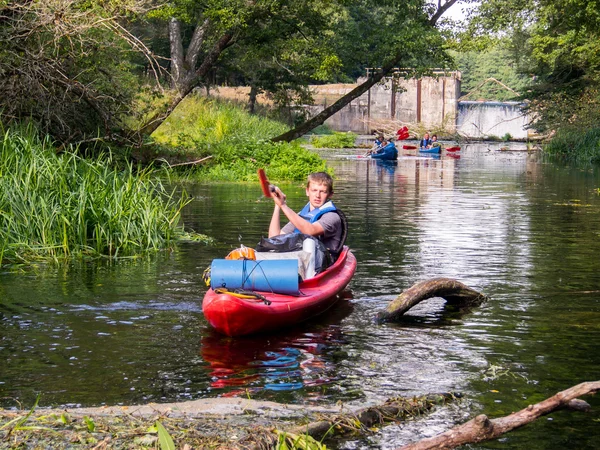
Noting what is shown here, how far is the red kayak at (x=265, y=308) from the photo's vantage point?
730 centimetres

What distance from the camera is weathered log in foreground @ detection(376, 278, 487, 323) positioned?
8.20 metres

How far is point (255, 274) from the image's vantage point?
762 cm

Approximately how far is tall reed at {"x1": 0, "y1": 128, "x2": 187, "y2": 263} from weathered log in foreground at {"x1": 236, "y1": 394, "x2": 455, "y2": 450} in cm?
644

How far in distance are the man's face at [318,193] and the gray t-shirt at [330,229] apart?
0.18m

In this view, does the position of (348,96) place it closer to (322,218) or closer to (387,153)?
(387,153)

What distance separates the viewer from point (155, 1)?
26594 millimetres

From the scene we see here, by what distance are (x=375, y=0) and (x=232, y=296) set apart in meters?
21.5

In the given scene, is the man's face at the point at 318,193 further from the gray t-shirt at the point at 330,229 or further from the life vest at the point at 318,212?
the gray t-shirt at the point at 330,229

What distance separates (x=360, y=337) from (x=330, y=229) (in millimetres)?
1520

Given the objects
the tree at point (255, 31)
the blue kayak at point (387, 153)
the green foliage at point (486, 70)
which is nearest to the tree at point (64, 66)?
the tree at point (255, 31)

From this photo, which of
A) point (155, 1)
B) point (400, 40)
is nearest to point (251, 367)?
point (400, 40)

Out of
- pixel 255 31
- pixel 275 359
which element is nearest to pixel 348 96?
pixel 255 31

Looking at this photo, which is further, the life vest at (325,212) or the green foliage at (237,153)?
the green foliage at (237,153)

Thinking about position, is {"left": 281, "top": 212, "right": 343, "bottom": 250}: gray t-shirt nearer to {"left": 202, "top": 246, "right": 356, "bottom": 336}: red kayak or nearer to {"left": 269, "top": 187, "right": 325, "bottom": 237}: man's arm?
{"left": 269, "top": 187, "right": 325, "bottom": 237}: man's arm
